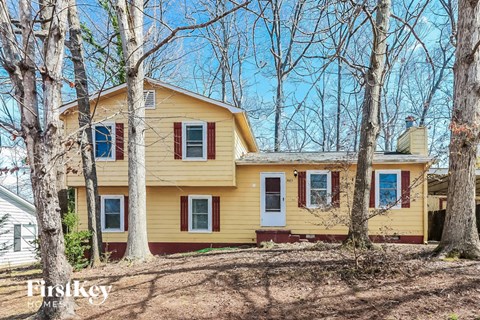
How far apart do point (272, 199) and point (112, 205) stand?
5656mm

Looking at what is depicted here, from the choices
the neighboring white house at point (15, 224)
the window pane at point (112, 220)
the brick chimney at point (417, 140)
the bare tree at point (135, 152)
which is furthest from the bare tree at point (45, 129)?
the neighboring white house at point (15, 224)

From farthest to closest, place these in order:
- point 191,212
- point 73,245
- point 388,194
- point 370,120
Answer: point 191,212
point 388,194
point 73,245
point 370,120

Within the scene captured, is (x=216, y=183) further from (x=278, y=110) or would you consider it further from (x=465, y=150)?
(x=278, y=110)

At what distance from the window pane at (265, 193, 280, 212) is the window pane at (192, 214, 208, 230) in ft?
7.19

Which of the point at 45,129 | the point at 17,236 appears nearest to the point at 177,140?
the point at 45,129

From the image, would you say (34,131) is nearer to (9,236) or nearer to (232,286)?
(232,286)

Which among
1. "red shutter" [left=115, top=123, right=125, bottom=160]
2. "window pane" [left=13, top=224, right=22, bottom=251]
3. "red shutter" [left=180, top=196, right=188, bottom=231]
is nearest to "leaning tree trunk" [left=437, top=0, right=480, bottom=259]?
"red shutter" [left=180, top=196, right=188, bottom=231]

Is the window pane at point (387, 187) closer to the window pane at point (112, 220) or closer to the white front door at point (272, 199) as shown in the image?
the white front door at point (272, 199)

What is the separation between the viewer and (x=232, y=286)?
525 centimetres

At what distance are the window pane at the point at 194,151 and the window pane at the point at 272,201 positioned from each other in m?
2.73

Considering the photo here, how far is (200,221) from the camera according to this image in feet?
38.8

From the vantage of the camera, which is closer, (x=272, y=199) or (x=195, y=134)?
(x=195, y=134)

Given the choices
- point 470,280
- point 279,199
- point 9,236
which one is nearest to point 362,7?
point 470,280

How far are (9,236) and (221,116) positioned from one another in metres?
13.7
